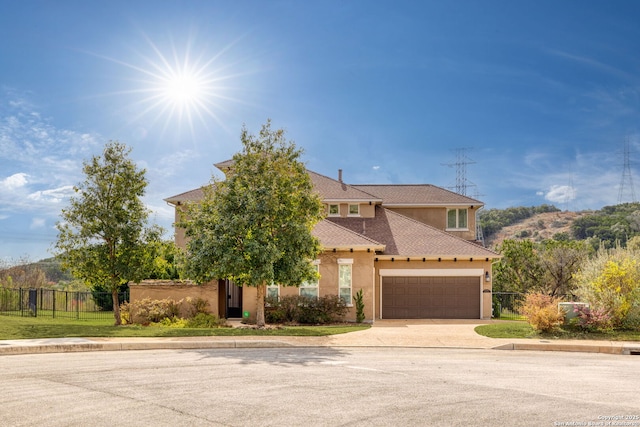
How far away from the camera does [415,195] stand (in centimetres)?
3956

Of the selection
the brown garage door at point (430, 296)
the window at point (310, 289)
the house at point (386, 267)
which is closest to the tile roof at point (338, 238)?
the house at point (386, 267)

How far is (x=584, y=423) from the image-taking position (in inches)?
332

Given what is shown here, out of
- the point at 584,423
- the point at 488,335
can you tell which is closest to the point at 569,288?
the point at 488,335

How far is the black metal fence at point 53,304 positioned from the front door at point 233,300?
6.85m

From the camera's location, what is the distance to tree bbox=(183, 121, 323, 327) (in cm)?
2225

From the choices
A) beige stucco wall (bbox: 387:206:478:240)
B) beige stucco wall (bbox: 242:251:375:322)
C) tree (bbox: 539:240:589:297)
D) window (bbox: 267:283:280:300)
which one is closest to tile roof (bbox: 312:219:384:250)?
beige stucco wall (bbox: 242:251:375:322)

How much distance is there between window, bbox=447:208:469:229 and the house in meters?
0.61

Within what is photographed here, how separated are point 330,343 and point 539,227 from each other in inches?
3913

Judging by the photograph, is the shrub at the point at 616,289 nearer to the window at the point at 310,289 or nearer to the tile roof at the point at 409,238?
the tile roof at the point at 409,238

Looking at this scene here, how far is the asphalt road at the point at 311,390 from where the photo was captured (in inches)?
342

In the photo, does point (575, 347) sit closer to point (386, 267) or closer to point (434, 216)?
point (386, 267)

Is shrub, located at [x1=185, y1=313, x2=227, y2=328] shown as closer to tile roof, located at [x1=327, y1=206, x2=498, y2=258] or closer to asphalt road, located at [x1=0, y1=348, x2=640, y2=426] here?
asphalt road, located at [x1=0, y1=348, x2=640, y2=426]

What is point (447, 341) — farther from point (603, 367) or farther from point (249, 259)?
point (249, 259)

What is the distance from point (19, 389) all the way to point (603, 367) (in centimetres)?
1335
